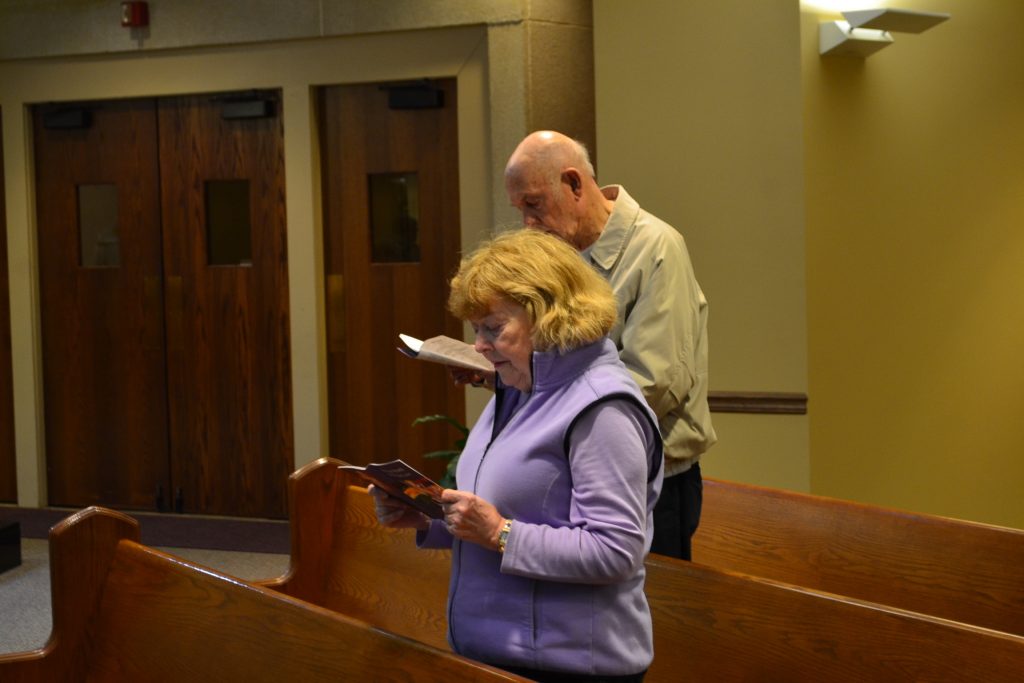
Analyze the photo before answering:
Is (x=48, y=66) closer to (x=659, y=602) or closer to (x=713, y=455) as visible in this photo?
(x=713, y=455)

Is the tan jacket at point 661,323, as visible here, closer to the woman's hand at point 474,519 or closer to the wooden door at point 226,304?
the woman's hand at point 474,519

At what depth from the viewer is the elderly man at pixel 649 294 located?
261cm

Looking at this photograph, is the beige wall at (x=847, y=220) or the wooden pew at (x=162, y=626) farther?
the beige wall at (x=847, y=220)

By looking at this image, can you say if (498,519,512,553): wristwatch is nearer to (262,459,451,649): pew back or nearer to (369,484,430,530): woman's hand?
(369,484,430,530): woman's hand

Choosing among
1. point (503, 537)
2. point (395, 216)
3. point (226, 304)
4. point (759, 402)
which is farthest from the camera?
point (226, 304)

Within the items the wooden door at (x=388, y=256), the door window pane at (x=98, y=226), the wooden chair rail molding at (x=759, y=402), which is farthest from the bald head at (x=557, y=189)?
the door window pane at (x=98, y=226)

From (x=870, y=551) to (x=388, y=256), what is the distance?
311 centimetres

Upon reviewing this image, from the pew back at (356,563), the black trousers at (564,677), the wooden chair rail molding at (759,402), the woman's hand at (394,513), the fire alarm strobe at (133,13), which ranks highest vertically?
the fire alarm strobe at (133,13)

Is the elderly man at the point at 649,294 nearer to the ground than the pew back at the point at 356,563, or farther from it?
farther from it

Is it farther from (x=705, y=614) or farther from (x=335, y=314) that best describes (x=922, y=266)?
(x=705, y=614)

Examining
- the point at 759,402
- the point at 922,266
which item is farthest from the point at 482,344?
the point at 922,266

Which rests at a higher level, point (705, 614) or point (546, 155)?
point (546, 155)

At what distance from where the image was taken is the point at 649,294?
2.64m

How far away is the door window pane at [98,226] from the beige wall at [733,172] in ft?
8.76
